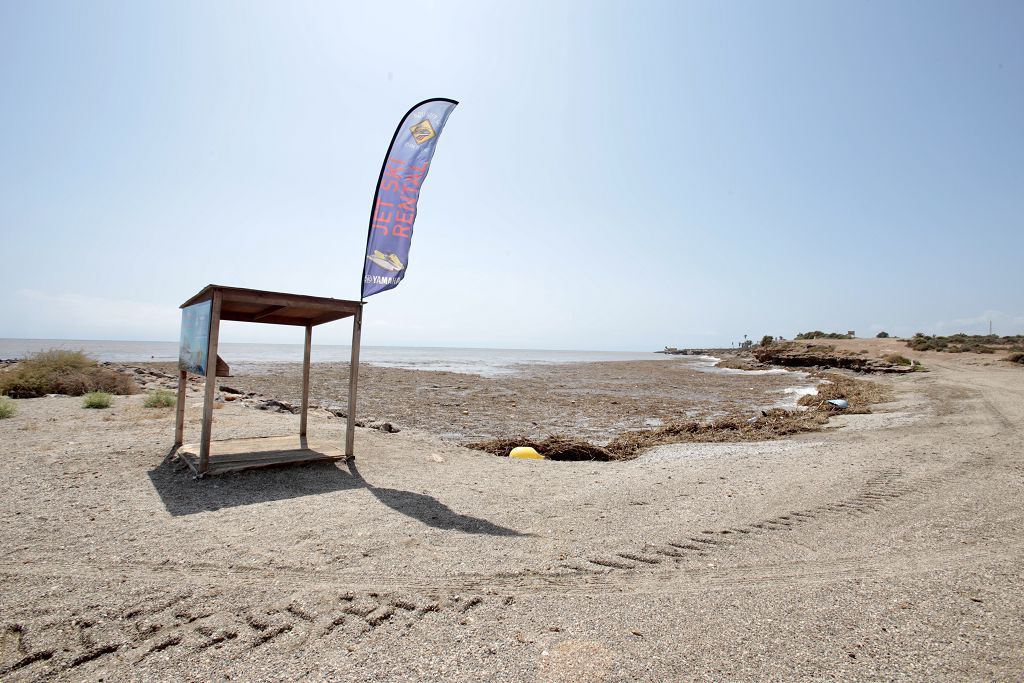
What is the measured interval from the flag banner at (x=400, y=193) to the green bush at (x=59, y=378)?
1133 centimetres

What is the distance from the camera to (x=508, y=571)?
3578 mm

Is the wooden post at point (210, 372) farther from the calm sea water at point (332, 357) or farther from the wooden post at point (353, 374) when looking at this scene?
the calm sea water at point (332, 357)

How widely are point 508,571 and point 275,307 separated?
5.27m

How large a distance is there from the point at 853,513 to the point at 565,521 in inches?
111

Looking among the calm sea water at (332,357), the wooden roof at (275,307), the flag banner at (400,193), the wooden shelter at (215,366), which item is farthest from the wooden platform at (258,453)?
the calm sea water at (332,357)

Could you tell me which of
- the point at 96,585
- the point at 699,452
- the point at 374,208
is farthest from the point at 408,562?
the point at 699,452

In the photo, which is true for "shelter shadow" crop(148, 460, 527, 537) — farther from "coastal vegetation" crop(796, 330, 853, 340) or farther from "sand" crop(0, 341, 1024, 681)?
"coastal vegetation" crop(796, 330, 853, 340)

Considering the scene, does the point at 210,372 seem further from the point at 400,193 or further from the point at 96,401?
the point at 96,401

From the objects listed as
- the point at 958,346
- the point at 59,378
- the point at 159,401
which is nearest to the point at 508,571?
the point at 159,401

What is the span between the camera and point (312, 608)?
301 centimetres

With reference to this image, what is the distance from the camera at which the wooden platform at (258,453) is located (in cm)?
616

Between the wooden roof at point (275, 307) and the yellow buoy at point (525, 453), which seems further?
the yellow buoy at point (525, 453)

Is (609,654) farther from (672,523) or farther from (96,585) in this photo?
(96,585)

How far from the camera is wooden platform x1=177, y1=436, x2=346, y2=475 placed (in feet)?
20.2
